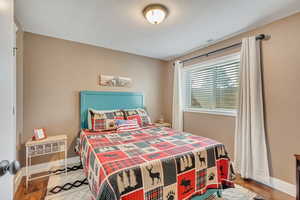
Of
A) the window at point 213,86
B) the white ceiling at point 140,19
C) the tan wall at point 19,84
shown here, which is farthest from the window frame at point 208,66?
the tan wall at point 19,84

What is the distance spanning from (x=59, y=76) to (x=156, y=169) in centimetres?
249

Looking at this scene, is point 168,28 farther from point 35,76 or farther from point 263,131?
point 35,76

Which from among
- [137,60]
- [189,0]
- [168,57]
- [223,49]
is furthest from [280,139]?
[137,60]

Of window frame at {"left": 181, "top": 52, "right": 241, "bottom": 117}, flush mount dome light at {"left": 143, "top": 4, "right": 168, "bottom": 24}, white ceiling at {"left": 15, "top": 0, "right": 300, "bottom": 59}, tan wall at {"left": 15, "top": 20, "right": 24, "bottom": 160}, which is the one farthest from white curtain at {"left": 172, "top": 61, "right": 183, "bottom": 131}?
tan wall at {"left": 15, "top": 20, "right": 24, "bottom": 160}

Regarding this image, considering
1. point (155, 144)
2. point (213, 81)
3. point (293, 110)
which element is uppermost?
point (213, 81)

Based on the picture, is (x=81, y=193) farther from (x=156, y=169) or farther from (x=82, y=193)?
(x=156, y=169)

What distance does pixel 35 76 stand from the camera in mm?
2432

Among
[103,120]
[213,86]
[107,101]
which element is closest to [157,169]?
[103,120]

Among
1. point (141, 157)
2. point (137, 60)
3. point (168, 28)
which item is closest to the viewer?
point (141, 157)

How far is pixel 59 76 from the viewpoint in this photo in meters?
2.64

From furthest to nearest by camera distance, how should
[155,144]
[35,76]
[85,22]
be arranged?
[35,76], [85,22], [155,144]

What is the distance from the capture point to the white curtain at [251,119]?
2.07 metres

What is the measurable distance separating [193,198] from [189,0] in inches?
88.1

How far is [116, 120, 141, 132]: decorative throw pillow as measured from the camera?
256 centimetres
